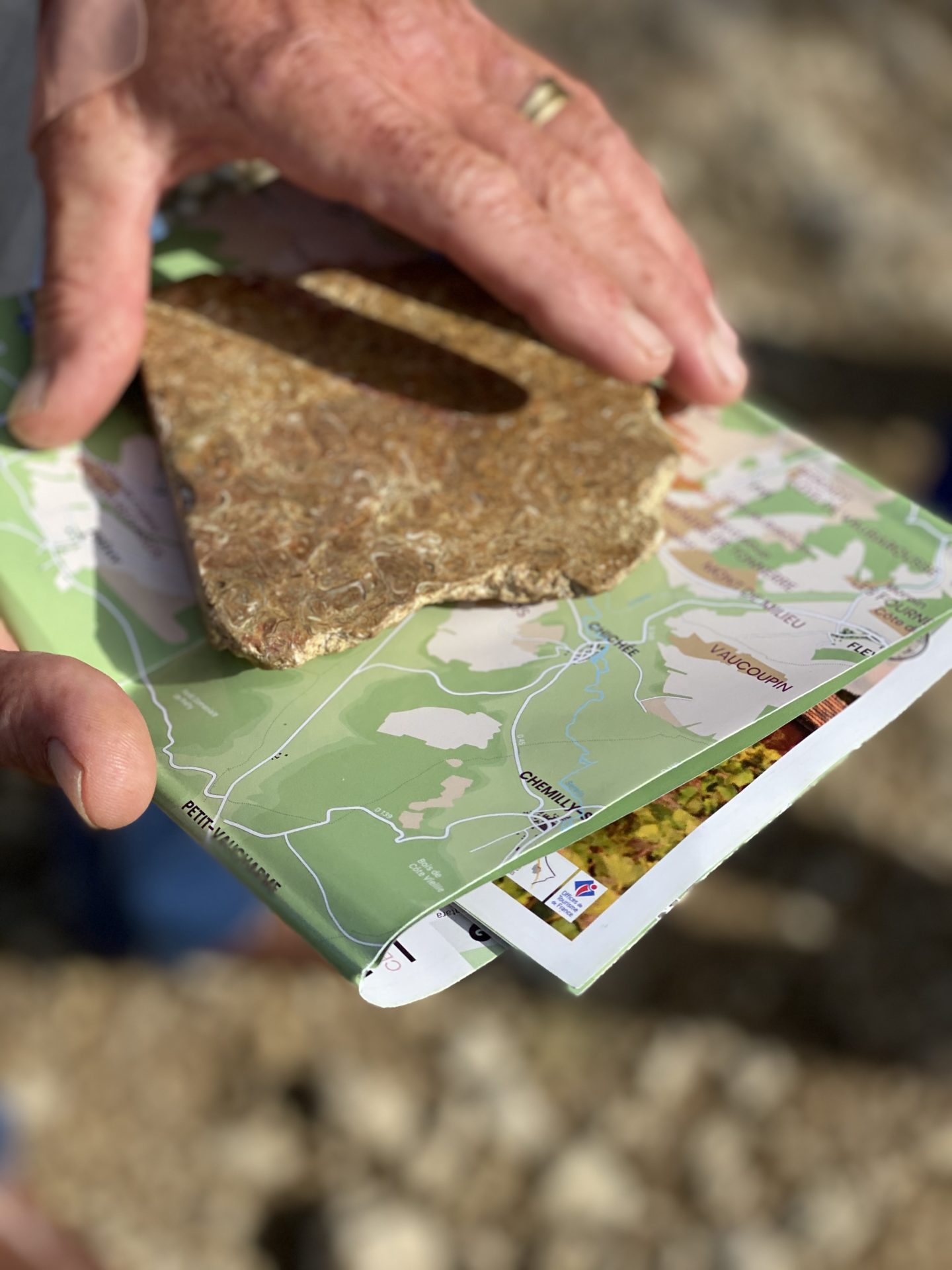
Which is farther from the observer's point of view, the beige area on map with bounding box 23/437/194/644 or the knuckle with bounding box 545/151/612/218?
the knuckle with bounding box 545/151/612/218

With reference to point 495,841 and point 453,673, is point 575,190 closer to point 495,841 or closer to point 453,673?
point 453,673

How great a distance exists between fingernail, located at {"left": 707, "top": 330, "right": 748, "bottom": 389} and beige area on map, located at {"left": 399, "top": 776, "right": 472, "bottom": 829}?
665mm

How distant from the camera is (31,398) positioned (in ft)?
4.14

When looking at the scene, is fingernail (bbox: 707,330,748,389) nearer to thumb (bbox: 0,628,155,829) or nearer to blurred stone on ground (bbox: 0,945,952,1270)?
thumb (bbox: 0,628,155,829)

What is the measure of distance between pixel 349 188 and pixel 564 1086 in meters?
1.62

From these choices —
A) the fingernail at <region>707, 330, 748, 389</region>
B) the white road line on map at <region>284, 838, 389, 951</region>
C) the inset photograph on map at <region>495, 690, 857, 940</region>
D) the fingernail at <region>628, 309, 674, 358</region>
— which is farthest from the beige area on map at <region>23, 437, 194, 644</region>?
the fingernail at <region>707, 330, 748, 389</region>

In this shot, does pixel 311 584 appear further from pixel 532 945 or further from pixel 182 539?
pixel 532 945

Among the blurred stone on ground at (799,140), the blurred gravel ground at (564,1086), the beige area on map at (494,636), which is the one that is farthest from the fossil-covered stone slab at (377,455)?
the blurred stone on ground at (799,140)

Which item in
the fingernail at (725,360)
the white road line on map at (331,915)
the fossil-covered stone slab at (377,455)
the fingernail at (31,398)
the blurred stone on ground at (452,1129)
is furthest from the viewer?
the blurred stone on ground at (452,1129)

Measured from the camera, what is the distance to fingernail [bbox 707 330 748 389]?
1369 mm

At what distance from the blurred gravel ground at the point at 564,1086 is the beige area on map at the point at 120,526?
1205 millimetres

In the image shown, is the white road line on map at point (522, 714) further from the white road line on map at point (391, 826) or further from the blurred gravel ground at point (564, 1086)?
the blurred gravel ground at point (564, 1086)

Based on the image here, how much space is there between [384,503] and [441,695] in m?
0.24

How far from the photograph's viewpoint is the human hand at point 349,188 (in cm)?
128
